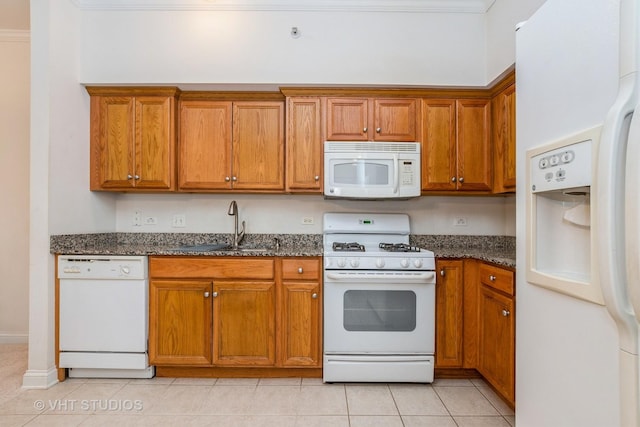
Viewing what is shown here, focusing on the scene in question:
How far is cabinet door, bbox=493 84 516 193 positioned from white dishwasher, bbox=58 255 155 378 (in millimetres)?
2637

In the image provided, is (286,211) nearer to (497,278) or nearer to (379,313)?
(379,313)

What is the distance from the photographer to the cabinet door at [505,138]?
2430 millimetres

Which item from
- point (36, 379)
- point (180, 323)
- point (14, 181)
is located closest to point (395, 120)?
point (180, 323)

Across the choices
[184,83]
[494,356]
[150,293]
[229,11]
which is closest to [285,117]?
[184,83]

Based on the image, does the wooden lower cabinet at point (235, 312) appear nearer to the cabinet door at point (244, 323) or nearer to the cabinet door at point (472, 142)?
the cabinet door at point (244, 323)

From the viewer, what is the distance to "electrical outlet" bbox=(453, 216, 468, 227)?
3.12 meters

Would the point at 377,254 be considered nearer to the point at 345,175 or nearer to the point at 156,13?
the point at 345,175

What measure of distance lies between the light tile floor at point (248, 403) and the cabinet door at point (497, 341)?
0.17m

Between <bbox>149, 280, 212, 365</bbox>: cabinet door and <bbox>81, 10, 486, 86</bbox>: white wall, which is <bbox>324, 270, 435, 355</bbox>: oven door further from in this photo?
<bbox>81, 10, 486, 86</bbox>: white wall

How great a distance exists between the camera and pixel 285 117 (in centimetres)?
283

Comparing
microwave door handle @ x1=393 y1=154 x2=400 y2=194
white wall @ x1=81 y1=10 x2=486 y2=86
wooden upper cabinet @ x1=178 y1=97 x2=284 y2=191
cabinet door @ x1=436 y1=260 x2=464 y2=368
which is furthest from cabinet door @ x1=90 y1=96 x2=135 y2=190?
cabinet door @ x1=436 y1=260 x2=464 y2=368

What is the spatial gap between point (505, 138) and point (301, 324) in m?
1.96

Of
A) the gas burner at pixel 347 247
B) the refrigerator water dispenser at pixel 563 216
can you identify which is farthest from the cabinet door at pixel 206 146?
the refrigerator water dispenser at pixel 563 216

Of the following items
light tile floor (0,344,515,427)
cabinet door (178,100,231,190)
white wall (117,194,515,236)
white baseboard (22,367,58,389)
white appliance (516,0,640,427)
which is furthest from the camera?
white wall (117,194,515,236)
